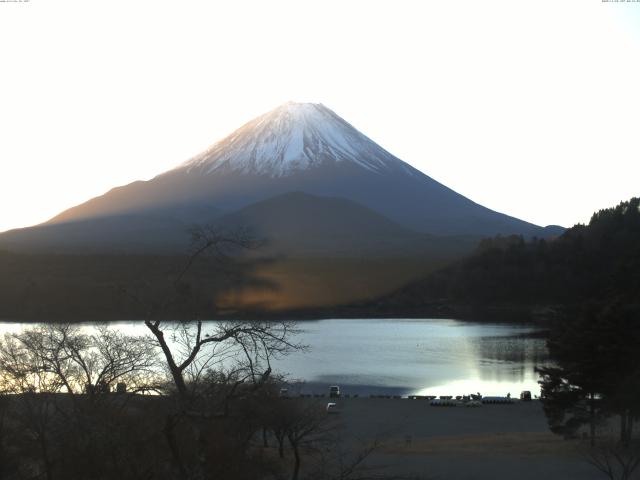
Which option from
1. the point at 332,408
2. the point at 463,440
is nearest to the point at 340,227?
the point at 332,408

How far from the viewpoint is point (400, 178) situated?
95.9m

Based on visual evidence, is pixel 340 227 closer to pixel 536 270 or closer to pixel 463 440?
pixel 536 270

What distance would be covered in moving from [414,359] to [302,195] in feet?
179

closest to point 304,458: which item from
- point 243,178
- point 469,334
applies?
point 469,334

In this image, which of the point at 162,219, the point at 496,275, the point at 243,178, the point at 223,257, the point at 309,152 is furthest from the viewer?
the point at 309,152

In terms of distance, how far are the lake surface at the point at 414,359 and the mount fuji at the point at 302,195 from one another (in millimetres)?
23682

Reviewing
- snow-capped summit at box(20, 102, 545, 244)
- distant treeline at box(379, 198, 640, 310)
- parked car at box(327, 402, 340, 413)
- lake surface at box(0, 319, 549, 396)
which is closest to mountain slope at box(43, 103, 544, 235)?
snow-capped summit at box(20, 102, 545, 244)

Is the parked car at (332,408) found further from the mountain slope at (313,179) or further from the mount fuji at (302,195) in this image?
the mountain slope at (313,179)

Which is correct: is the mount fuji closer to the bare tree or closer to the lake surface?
the lake surface

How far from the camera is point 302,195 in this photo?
261 ft

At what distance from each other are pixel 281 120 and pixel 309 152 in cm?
746

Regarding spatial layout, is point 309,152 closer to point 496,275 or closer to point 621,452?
point 496,275

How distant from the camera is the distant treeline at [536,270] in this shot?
158 ft

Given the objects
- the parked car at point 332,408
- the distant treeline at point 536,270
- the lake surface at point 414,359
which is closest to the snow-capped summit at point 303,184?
the distant treeline at point 536,270
